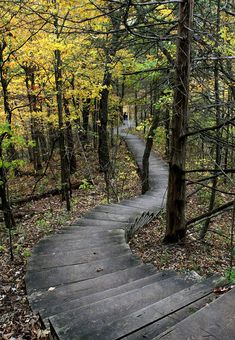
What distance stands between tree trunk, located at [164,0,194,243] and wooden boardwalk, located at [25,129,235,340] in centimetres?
113

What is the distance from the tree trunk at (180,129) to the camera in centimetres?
456

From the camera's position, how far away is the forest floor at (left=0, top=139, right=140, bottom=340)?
329 centimetres

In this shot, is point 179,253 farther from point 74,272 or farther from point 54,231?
point 54,231


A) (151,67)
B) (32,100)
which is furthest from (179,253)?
(32,100)

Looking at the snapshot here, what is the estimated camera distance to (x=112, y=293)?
365cm

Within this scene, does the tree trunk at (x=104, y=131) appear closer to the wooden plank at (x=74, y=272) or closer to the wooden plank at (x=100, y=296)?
the wooden plank at (x=74, y=272)

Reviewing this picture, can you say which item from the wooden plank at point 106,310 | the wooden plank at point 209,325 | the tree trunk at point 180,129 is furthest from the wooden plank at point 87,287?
the wooden plank at point 209,325

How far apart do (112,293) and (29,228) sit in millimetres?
4251

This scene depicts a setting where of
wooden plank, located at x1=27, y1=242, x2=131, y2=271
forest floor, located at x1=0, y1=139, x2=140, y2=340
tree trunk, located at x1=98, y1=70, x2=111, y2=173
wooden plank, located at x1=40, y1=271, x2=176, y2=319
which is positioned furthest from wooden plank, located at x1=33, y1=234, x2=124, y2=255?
tree trunk, located at x1=98, y1=70, x2=111, y2=173

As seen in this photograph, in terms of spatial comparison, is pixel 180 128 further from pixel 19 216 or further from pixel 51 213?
pixel 19 216

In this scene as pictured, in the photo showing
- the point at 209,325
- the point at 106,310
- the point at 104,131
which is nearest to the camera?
the point at 209,325

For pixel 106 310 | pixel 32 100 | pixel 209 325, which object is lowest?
pixel 106 310

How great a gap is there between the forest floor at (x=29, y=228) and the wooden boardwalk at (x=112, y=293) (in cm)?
19

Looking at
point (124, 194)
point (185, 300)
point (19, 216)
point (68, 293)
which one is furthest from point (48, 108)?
point (185, 300)
